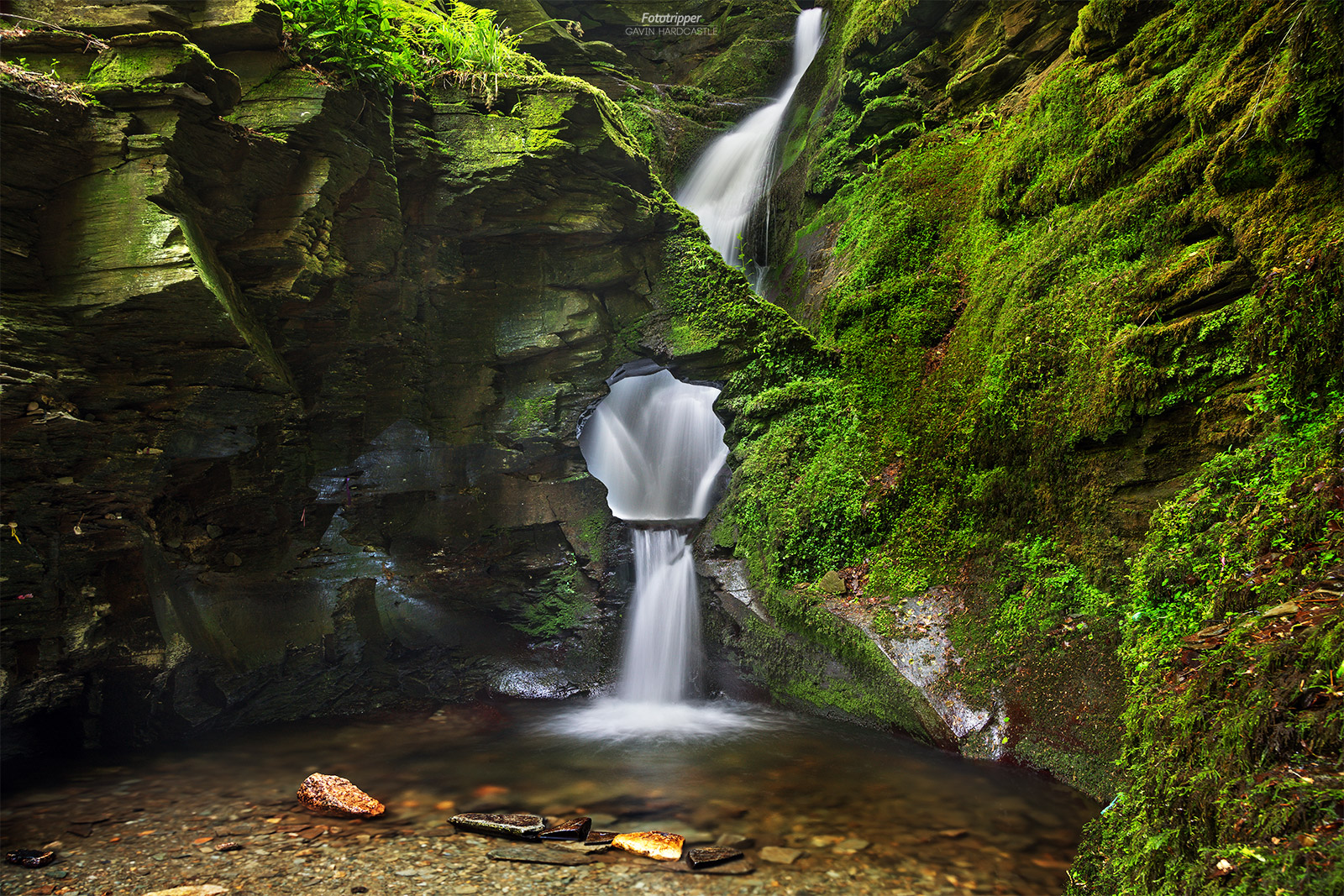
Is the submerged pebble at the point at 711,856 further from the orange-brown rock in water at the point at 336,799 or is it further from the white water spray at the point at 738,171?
the white water spray at the point at 738,171

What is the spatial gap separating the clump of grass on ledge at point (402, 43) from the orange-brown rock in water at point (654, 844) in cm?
714

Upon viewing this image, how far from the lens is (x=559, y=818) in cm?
477

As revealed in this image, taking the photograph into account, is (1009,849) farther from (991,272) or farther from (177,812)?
(177,812)

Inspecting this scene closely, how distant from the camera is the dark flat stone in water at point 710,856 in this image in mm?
4004

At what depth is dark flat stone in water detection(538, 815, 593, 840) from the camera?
14.5 ft

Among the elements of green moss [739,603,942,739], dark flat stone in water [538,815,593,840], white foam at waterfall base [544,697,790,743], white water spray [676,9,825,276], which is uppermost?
white water spray [676,9,825,276]

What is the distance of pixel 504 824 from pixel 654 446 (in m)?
7.39

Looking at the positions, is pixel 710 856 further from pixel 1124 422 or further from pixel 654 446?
pixel 654 446

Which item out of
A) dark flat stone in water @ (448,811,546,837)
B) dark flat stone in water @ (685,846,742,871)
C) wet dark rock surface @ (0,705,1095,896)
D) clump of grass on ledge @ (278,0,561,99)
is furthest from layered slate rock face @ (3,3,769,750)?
dark flat stone in water @ (685,846,742,871)

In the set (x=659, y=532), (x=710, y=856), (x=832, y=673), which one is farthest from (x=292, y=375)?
(x=832, y=673)

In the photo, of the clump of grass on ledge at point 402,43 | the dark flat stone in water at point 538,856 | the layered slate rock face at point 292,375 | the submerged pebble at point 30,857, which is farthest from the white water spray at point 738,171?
the submerged pebble at point 30,857

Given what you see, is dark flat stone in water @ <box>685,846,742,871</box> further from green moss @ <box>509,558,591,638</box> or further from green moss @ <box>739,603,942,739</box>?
green moss @ <box>509,558,591,638</box>

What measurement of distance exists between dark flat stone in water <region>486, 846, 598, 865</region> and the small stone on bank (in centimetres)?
110

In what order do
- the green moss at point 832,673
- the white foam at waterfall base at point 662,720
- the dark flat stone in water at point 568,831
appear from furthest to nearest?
1. the white foam at waterfall base at point 662,720
2. the green moss at point 832,673
3. the dark flat stone in water at point 568,831
